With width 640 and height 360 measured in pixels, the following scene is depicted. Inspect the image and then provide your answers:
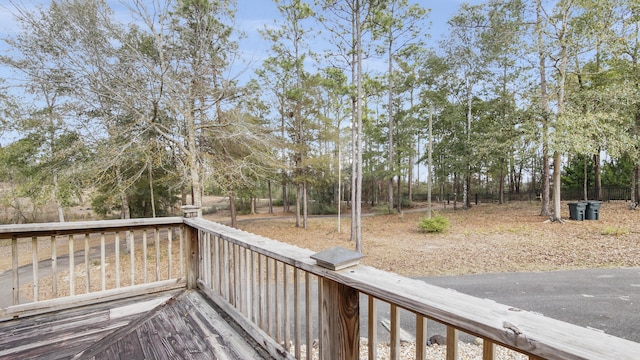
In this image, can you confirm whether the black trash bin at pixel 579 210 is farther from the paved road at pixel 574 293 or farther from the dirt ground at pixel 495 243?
the paved road at pixel 574 293

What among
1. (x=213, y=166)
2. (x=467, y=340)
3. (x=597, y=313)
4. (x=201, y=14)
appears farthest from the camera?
(x=213, y=166)

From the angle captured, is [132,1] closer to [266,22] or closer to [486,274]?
[266,22]

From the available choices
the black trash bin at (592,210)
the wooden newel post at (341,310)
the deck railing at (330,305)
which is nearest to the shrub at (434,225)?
the black trash bin at (592,210)

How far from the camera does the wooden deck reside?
6.19ft

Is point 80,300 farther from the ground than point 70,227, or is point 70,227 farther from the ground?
point 70,227

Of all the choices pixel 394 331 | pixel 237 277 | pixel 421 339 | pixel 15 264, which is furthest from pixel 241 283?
pixel 15 264

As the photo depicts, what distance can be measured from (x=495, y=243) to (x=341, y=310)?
900 centimetres

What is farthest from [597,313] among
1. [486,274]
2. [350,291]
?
[350,291]

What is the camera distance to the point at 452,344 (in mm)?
893

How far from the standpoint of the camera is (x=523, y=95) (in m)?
11.1

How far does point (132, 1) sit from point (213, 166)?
4.09 meters

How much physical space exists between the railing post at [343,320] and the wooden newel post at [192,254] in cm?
210

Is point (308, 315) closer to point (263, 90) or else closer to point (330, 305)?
point (330, 305)

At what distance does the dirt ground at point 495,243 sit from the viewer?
259 inches
